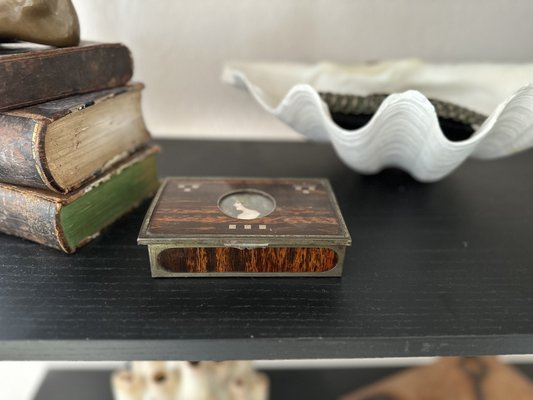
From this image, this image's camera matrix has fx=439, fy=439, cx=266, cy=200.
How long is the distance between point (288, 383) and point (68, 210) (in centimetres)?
60

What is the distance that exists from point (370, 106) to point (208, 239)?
236mm

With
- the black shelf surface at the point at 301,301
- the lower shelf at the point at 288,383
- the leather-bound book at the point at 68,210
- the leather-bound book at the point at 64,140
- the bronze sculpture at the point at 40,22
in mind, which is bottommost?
the lower shelf at the point at 288,383

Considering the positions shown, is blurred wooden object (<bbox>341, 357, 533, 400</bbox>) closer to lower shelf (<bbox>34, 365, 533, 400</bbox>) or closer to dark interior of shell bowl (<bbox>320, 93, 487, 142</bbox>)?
lower shelf (<bbox>34, 365, 533, 400</bbox>)

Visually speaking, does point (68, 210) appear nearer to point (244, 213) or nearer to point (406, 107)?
point (244, 213)

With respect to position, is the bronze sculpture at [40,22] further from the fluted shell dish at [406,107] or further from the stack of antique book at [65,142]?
the fluted shell dish at [406,107]

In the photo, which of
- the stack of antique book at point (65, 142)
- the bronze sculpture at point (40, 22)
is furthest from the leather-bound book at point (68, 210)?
the bronze sculpture at point (40, 22)

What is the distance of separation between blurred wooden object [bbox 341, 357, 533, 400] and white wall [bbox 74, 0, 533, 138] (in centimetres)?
56

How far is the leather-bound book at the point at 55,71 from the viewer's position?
375 millimetres

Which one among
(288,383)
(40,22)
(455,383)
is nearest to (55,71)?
(40,22)

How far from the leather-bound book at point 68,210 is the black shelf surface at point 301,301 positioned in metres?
0.01

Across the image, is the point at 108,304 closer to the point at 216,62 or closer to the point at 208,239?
the point at 208,239

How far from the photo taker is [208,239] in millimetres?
367

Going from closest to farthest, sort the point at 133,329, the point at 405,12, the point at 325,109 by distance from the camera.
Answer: the point at 133,329 < the point at 325,109 < the point at 405,12

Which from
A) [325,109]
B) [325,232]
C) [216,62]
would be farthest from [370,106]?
[216,62]
